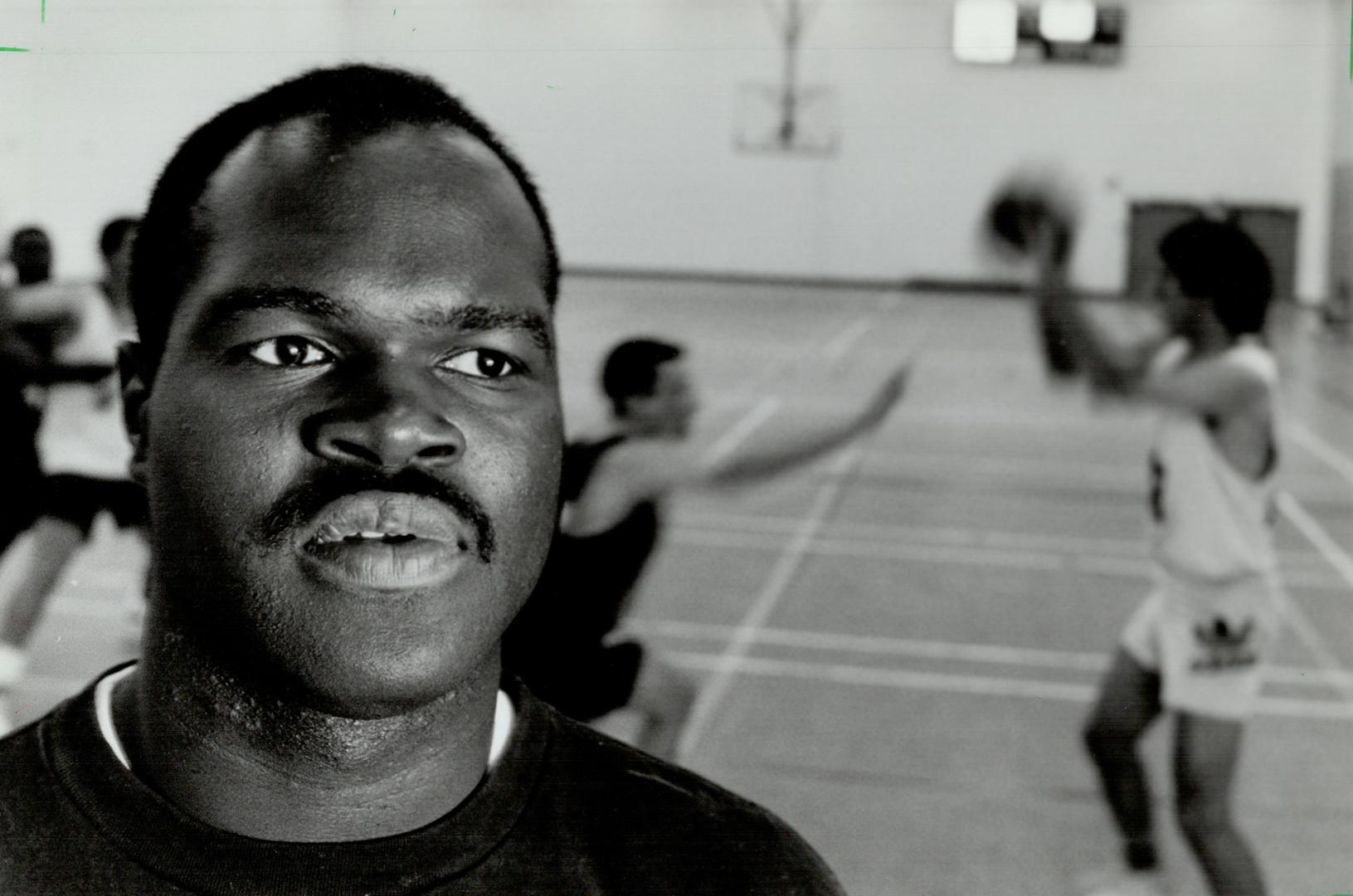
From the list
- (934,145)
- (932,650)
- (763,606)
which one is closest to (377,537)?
A: (932,650)

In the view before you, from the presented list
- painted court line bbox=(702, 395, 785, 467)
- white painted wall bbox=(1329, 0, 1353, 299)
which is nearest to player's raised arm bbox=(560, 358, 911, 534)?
painted court line bbox=(702, 395, 785, 467)

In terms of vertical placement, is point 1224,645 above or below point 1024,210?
below

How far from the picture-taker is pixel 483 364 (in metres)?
0.83

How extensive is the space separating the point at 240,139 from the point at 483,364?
18cm

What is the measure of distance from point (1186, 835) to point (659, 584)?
3031 millimetres

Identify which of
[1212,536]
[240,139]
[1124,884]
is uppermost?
[240,139]

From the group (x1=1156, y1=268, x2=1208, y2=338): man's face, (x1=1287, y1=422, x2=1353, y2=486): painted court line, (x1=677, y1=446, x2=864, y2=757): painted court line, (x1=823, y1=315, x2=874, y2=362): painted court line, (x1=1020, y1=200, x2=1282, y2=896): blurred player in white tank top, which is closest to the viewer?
(x1=1156, y1=268, x2=1208, y2=338): man's face

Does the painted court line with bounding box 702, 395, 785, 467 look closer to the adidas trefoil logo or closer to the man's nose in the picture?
the adidas trefoil logo

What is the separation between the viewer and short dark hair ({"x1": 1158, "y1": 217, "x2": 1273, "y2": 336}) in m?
2.22

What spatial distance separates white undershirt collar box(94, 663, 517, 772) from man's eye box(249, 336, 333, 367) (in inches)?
10.3

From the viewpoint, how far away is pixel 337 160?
2.65 ft

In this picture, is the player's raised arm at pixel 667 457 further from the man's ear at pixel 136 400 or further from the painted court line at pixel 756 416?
the painted court line at pixel 756 416

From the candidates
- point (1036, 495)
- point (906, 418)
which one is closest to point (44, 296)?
point (1036, 495)

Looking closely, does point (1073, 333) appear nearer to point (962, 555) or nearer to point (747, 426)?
point (962, 555)
